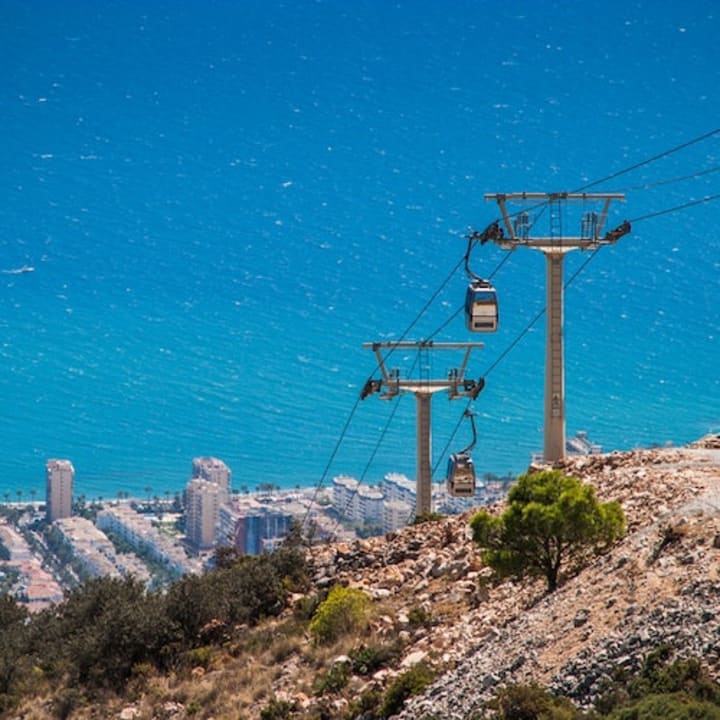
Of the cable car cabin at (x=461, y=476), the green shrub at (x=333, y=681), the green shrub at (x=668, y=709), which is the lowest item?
the green shrub at (x=668, y=709)

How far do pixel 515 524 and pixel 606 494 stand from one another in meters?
3.63

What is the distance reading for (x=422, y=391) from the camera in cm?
3562

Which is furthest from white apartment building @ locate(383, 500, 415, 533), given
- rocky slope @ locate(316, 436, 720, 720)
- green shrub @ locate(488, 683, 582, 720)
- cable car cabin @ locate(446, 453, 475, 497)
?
green shrub @ locate(488, 683, 582, 720)

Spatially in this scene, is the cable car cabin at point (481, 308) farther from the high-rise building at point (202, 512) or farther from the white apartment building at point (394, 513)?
the high-rise building at point (202, 512)

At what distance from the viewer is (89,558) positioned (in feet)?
319

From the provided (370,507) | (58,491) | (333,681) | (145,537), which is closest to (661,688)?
(333,681)

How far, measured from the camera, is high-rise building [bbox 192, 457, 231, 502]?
4186 inches

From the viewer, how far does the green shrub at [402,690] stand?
69.9 feet

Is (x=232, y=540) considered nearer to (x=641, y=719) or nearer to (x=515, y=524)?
(x=515, y=524)

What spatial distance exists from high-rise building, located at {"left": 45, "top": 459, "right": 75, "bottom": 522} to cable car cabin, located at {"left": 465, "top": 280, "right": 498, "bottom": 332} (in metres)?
82.7

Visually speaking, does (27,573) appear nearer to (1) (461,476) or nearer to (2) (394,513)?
(2) (394,513)

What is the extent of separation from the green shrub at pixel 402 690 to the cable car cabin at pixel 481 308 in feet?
27.0

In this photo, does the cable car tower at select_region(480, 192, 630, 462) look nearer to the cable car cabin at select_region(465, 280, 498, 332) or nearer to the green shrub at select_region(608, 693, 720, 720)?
the cable car cabin at select_region(465, 280, 498, 332)

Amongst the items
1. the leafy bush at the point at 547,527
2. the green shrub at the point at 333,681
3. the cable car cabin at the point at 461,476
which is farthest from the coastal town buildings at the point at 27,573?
the leafy bush at the point at 547,527
